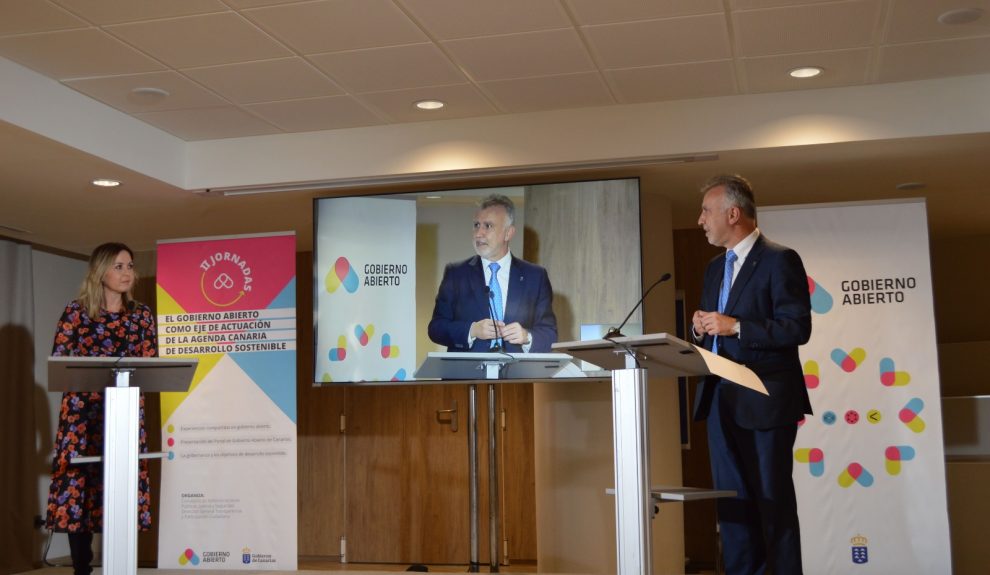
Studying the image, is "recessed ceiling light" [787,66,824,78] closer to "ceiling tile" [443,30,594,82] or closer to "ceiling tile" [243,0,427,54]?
"ceiling tile" [443,30,594,82]

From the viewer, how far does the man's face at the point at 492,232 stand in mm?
6012

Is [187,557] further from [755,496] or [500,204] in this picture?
[755,496]

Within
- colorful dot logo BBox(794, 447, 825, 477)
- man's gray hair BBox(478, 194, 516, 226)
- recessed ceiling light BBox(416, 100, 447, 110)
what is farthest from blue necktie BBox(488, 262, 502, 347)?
colorful dot logo BBox(794, 447, 825, 477)

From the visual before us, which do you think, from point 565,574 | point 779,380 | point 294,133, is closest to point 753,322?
point 779,380

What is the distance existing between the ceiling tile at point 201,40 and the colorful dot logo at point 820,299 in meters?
3.12

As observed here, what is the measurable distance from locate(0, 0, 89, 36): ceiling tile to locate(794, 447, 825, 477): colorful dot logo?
4.18m

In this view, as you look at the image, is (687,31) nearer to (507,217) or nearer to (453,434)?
(507,217)

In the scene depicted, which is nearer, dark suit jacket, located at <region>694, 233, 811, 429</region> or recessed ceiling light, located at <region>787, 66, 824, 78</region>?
dark suit jacket, located at <region>694, 233, 811, 429</region>

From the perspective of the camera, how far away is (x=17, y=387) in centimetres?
737

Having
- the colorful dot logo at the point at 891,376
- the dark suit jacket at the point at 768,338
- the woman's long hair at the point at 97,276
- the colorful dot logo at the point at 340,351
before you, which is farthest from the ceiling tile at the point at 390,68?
the colorful dot logo at the point at 891,376

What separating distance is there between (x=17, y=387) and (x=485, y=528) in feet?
12.0

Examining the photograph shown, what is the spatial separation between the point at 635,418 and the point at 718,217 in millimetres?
1001

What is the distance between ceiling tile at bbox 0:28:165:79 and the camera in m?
4.54

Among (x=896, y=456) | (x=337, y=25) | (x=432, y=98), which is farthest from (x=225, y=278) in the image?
(x=896, y=456)
